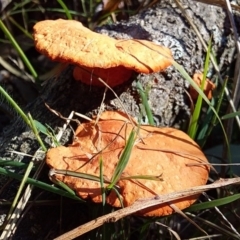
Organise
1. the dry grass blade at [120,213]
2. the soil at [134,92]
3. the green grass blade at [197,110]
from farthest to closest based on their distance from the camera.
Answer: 1. the green grass blade at [197,110]
2. the soil at [134,92]
3. the dry grass blade at [120,213]

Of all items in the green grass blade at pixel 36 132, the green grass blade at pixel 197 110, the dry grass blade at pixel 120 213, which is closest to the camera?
the dry grass blade at pixel 120 213

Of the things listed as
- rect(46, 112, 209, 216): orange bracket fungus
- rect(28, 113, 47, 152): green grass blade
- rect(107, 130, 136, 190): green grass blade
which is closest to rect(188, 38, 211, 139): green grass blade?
rect(46, 112, 209, 216): orange bracket fungus

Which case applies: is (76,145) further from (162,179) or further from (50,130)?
(162,179)

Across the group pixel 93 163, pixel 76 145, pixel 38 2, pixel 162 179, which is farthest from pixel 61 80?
pixel 38 2

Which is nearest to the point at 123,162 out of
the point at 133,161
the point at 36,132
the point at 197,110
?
the point at 133,161

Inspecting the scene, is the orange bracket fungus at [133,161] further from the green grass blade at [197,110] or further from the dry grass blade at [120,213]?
the green grass blade at [197,110]

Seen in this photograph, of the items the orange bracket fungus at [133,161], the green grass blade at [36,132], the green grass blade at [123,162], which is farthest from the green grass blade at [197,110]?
the green grass blade at [36,132]
